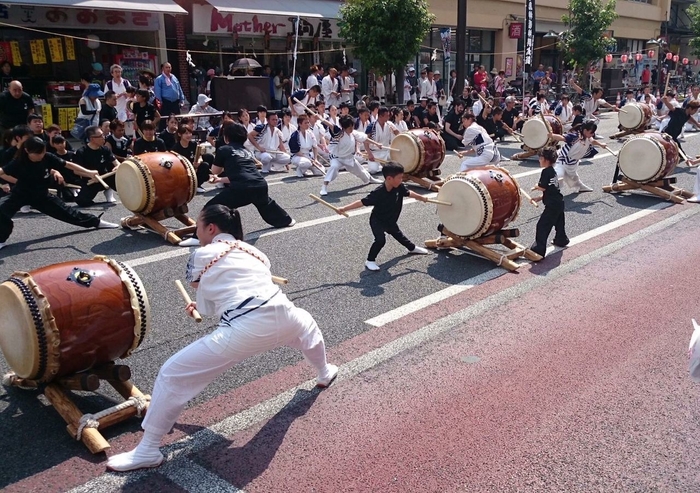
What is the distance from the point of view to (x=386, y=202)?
24.0 ft

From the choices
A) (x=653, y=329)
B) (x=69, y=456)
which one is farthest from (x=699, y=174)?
(x=69, y=456)

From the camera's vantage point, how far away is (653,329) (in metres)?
5.56

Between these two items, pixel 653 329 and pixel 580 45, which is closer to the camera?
pixel 653 329

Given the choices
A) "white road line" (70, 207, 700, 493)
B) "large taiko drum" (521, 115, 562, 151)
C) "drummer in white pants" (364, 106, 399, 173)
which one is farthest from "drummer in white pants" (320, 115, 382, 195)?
"large taiko drum" (521, 115, 562, 151)

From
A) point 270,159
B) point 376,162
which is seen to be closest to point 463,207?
point 376,162

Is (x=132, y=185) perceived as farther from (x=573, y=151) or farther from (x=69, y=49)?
(x=69, y=49)

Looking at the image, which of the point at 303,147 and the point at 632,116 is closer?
the point at 303,147

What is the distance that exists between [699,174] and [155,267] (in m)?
8.60

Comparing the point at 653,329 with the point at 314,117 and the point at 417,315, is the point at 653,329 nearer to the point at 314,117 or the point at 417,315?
the point at 417,315

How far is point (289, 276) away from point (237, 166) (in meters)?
1.96

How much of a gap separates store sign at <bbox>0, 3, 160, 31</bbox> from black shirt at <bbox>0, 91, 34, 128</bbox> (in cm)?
455

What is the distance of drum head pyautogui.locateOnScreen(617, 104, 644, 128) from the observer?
18.1m

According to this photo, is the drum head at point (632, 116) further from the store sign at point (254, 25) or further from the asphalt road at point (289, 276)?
the store sign at point (254, 25)

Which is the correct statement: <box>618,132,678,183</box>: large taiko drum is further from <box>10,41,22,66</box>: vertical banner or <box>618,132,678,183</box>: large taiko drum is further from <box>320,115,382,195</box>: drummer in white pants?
<box>10,41,22,66</box>: vertical banner
